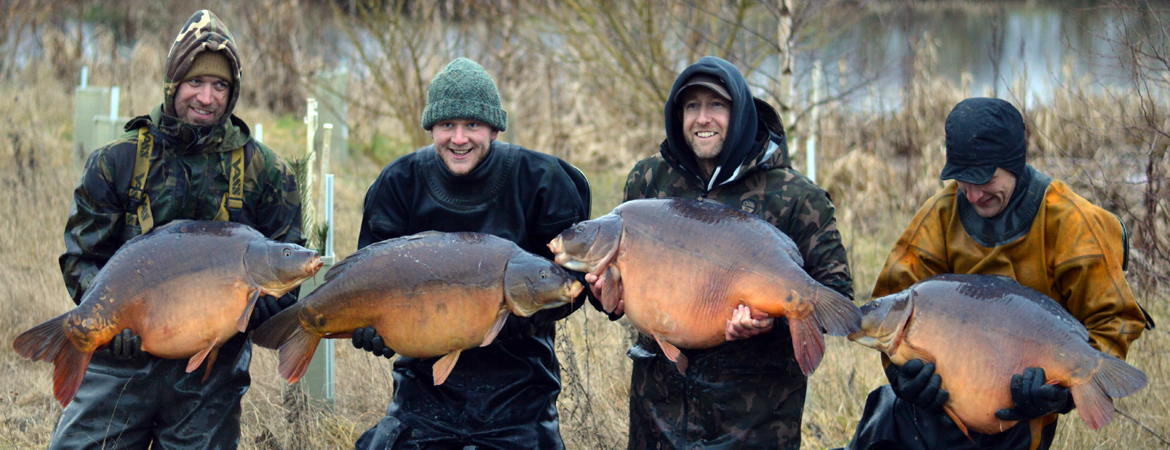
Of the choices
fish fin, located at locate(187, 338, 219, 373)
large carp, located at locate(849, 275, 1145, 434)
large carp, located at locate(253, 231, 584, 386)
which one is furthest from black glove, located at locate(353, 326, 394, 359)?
large carp, located at locate(849, 275, 1145, 434)

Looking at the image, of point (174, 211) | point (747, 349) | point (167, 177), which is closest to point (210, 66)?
point (167, 177)

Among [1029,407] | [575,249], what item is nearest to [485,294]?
[575,249]

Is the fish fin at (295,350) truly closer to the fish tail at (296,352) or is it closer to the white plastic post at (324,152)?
the fish tail at (296,352)

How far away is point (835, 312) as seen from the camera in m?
2.72

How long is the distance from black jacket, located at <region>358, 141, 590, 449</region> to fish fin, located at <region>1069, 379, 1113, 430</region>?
163cm

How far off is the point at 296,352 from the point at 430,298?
507 millimetres

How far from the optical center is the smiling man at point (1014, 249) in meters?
2.80

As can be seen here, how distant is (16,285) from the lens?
21.4 ft

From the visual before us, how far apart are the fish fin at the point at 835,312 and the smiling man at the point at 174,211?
1.91 m

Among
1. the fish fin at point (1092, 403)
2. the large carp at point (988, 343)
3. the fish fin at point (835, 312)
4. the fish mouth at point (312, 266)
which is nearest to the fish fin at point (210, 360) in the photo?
the fish mouth at point (312, 266)

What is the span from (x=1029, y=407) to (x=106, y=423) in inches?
120

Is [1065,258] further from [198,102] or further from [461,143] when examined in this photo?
[198,102]

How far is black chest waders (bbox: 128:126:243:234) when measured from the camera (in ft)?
10.7

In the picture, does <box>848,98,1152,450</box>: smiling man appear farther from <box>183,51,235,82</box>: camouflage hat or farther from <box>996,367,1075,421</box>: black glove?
<box>183,51,235,82</box>: camouflage hat
